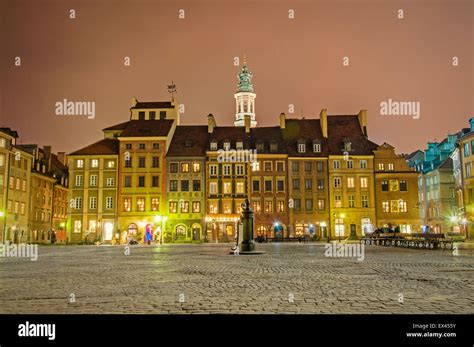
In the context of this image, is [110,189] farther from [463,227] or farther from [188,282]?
[188,282]

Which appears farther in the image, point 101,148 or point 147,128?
point 147,128

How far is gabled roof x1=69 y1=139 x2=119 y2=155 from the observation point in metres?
60.6

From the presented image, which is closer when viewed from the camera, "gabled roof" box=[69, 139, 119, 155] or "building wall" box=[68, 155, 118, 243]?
"building wall" box=[68, 155, 118, 243]

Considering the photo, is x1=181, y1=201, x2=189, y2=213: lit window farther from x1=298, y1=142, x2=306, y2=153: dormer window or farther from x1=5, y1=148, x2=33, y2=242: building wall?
x1=5, y1=148, x2=33, y2=242: building wall

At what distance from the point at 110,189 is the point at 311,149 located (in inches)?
1031

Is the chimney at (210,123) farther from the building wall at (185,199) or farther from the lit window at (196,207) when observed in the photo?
the lit window at (196,207)

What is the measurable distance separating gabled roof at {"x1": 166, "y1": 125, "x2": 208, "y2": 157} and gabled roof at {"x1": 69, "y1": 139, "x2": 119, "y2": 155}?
23.5ft

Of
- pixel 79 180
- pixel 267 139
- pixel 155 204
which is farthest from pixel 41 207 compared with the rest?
pixel 267 139

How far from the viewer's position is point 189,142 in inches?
2435

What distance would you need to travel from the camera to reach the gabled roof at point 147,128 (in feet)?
198

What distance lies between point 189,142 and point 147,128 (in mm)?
5714

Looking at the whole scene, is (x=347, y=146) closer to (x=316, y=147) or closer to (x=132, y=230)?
(x=316, y=147)

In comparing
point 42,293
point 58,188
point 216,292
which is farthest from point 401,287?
point 58,188

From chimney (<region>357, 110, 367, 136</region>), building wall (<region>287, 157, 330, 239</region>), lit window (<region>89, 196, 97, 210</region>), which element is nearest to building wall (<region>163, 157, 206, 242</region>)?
lit window (<region>89, 196, 97, 210</region>)
